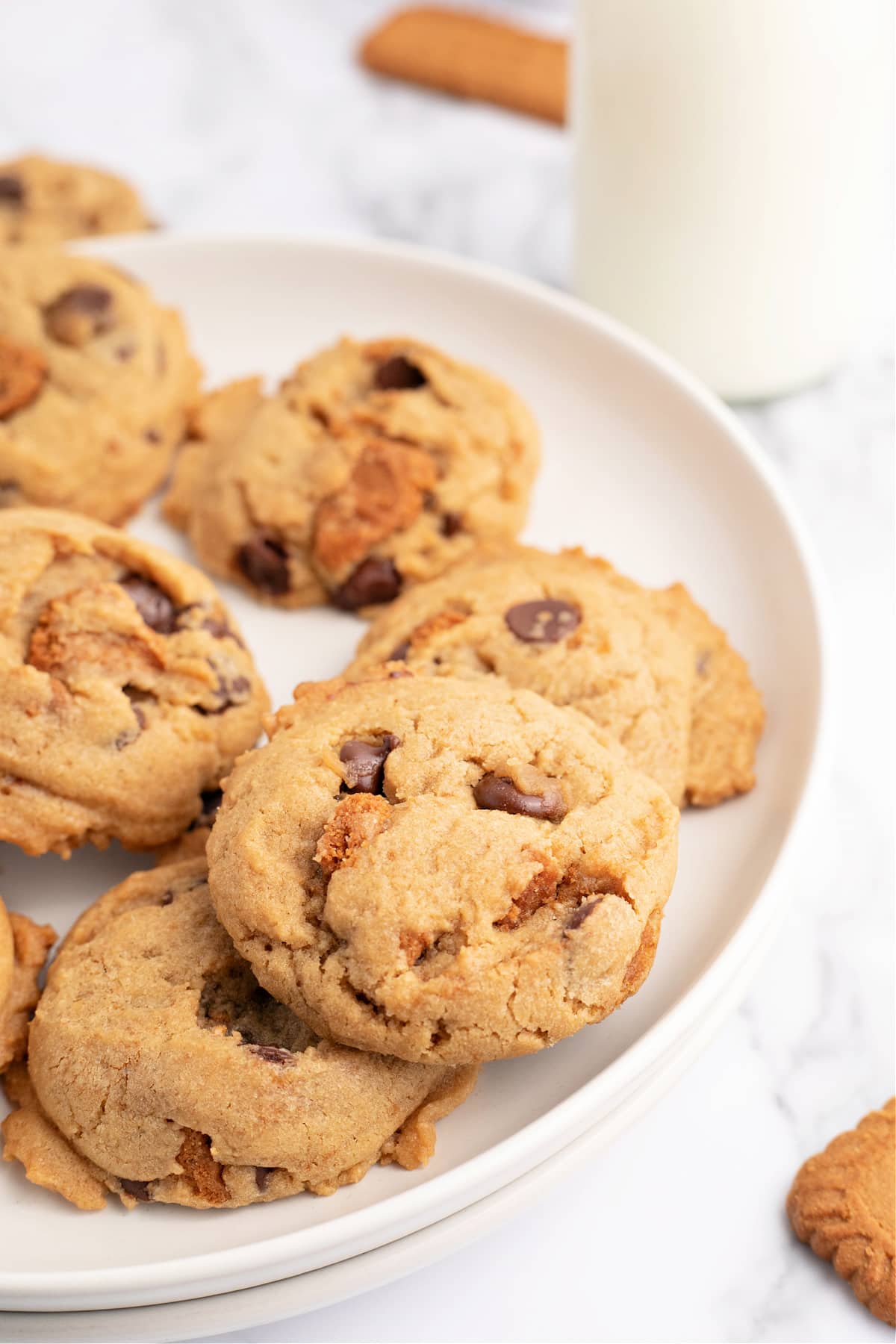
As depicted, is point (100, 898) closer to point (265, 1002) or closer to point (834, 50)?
point (265, 1002)

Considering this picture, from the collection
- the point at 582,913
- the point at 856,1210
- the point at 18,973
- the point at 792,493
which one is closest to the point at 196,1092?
the point at 18,973

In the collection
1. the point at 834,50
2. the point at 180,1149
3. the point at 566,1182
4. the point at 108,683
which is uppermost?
the point at 834,50

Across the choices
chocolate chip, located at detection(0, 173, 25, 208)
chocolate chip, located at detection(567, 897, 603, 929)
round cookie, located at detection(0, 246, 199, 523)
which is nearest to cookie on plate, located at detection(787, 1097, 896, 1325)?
chocolate chip, located at detection(567, 897, 603, 929)

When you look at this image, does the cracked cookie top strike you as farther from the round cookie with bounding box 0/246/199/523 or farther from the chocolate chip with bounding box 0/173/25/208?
the chocolate chip with bounding box 0/173/25/208

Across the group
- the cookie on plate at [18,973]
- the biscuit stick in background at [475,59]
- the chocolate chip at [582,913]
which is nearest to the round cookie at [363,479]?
the cookie on plate at [18,973]

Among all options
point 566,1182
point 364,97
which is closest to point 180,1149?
point 566,1182

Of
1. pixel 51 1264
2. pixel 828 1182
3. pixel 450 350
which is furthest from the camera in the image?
pixel 450 350

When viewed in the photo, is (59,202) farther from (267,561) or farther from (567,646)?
(567,646)

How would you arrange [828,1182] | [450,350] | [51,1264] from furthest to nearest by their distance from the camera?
[450,350] < [828,1182] < [51,1264]
